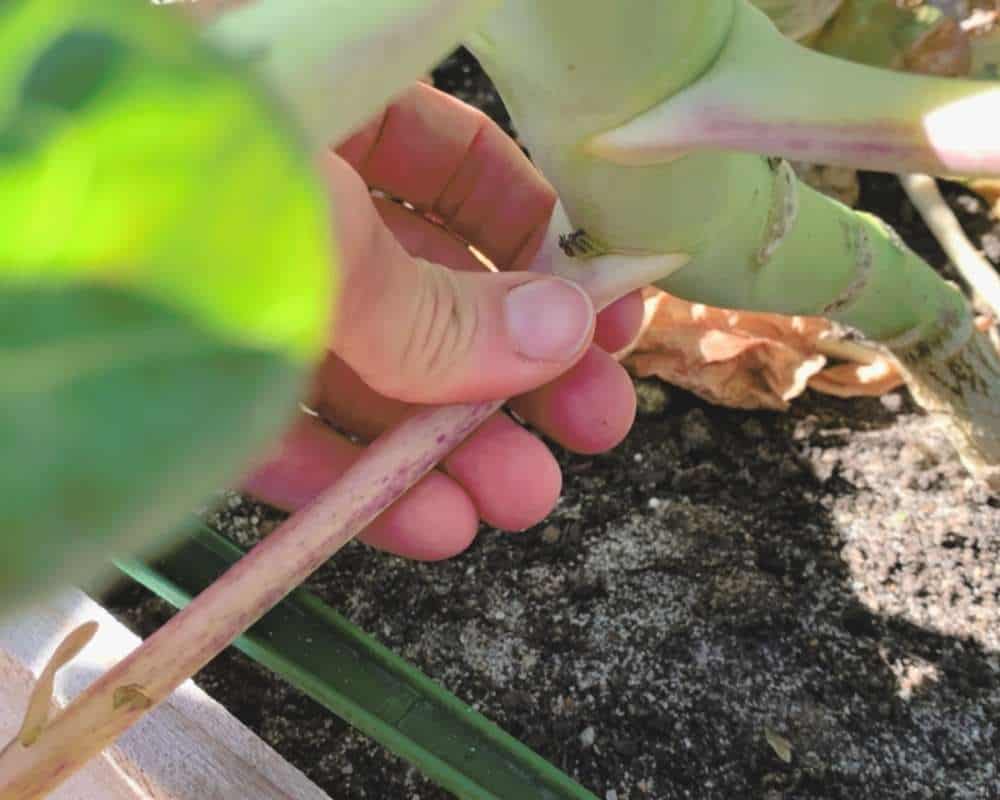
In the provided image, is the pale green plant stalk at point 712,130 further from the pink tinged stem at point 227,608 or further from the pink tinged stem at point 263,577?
the pink tinged stem at point 227,608

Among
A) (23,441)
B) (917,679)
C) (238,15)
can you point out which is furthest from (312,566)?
(917,679)

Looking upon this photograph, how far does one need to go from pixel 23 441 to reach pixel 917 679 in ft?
3.08

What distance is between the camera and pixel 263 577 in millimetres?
534

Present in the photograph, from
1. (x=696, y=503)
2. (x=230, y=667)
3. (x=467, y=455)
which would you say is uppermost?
(x=467, y=455)

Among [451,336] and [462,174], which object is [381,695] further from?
[462,174]

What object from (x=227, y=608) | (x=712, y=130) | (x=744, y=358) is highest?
(x=712, y=130)

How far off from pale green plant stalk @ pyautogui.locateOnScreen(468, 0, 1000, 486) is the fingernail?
33mm

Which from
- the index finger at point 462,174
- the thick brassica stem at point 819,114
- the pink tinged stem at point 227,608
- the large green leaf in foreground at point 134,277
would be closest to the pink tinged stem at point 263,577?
the pink tinged stem at point 227,608

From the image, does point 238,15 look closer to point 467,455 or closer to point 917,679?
point 467,455

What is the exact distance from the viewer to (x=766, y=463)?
1.06m

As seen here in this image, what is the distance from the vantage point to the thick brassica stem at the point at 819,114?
35 cm

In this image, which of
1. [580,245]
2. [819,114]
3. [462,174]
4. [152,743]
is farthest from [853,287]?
[152,743]

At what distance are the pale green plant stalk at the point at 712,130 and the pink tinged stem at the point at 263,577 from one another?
3cm

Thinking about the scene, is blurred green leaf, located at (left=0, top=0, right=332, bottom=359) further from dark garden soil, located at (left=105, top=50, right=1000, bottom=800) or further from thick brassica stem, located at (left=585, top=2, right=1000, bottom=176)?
dark garden soil, located at (left=105, top=50, right=1000, bottom=800)
